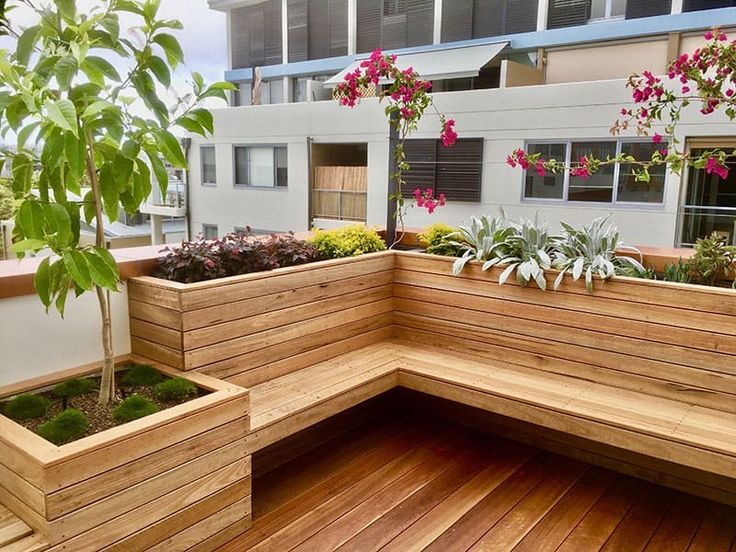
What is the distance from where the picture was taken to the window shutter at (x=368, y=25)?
11172 millimetres

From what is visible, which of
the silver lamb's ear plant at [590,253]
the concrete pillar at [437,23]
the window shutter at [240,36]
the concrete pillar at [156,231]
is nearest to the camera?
the silver lamb's ear plant at [590,253]

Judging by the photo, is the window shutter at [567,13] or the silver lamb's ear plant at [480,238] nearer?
the silver lamb's ear plant at [480,238]

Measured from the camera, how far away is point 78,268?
1772 mm

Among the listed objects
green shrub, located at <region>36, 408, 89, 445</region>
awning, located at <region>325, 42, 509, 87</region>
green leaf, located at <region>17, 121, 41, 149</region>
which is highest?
awning, located at <region>325, 42, 509, 87</region>

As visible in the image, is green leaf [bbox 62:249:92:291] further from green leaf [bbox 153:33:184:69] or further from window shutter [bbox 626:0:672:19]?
window shutter [bbox 626:0:672:19]

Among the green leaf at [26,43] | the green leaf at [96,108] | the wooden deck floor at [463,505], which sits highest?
the green leaf at [26,43]

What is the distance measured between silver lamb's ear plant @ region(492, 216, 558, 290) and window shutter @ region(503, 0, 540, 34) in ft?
26.6

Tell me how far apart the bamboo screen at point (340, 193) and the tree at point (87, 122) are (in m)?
7.62

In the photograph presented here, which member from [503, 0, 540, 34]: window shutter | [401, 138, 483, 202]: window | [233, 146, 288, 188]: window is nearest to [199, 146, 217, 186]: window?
[233, 146, 288, 188]: window

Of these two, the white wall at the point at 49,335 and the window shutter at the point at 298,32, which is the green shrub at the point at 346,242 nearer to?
the white wall at the point at 49,335

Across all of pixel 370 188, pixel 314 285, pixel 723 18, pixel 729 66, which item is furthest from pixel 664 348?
pixel 723 18

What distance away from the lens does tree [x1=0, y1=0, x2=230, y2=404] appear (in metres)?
1.71

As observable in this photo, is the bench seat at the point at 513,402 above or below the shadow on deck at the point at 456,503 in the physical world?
above

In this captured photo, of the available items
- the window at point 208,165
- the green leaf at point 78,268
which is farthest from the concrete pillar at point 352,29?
the green leaf at point 78,268
